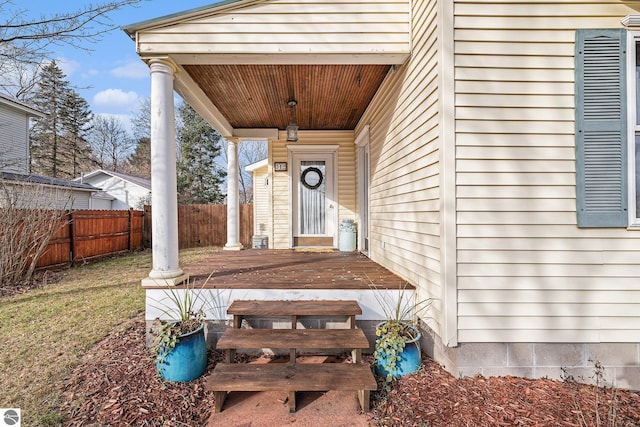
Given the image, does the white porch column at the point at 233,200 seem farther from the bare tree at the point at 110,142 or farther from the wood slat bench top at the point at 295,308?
the bare tree at the point at 110,142

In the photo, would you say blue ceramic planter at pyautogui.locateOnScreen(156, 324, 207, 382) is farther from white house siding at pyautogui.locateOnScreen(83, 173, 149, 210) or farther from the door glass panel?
white house siding at pyautogui.locateOnScreen(83, 173, 149, 210)

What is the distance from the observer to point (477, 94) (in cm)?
218

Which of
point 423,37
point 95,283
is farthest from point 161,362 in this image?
point 95,283

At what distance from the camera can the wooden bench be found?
1.87 meters

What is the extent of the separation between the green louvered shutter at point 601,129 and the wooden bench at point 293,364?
1979 mm

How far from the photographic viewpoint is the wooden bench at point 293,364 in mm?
1867

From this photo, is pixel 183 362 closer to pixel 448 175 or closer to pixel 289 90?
pixel 448 175

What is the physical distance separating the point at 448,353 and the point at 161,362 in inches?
88.8

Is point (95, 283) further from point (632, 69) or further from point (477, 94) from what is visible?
point (632, 69)

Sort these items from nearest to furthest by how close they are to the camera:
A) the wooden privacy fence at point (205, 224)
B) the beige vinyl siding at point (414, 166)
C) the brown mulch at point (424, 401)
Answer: the brown mulch at point (424, 401) < the beige vinyl siding at point (414, 166) < the wooden privacy fence at point (205, 224)

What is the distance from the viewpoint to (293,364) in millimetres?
2102

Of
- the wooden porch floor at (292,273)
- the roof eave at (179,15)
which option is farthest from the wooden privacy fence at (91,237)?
the roof eave at (179,15)

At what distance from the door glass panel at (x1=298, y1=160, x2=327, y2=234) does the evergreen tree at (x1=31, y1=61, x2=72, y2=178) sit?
58.6 feet

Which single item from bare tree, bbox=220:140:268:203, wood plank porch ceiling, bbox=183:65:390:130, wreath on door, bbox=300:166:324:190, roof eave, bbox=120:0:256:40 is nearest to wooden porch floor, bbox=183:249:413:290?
wreath on door, bbox=300:166:324:190
